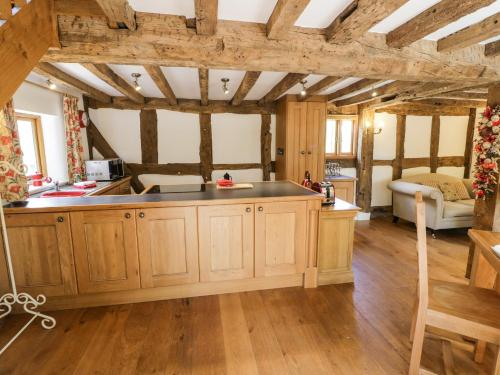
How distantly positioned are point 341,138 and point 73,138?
14.9 feet

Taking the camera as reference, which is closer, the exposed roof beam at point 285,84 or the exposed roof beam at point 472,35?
the exposed roof beam at point 472,35

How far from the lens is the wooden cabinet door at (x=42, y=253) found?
7.13 feet

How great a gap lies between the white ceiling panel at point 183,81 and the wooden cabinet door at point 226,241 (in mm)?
1652

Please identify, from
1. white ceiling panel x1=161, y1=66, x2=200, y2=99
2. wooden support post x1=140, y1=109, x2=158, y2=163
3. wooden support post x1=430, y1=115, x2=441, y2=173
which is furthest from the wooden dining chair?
wooden support post x1=430, y1=115, x2=441, y2=173

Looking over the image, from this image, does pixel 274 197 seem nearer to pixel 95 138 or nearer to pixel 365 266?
pixel 365 266

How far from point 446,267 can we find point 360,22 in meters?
2.93

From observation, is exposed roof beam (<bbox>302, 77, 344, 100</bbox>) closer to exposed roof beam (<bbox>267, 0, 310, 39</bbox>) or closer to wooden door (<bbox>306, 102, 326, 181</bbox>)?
wooden door (<bbox>306, 102, 326, 181</bbox>)

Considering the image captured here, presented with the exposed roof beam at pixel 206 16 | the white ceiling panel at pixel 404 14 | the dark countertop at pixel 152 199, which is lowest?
the dark countertop at pixel 152 199

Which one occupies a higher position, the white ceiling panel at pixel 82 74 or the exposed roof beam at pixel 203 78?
the white ceiling panel at pixel 82 74

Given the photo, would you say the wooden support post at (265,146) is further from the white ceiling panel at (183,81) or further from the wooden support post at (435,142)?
the wooden support post at (435,142)

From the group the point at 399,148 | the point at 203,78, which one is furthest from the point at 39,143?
the point at 399,148

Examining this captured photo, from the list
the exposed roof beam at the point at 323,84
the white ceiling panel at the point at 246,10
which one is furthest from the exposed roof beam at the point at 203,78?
the exposed roof beam at the point at 323,84

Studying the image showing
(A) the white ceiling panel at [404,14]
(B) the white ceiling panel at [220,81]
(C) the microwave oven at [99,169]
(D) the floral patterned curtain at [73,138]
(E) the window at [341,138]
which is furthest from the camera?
(E) the window at [341,138]

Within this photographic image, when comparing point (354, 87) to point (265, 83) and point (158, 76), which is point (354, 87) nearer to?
point (265, 83)
